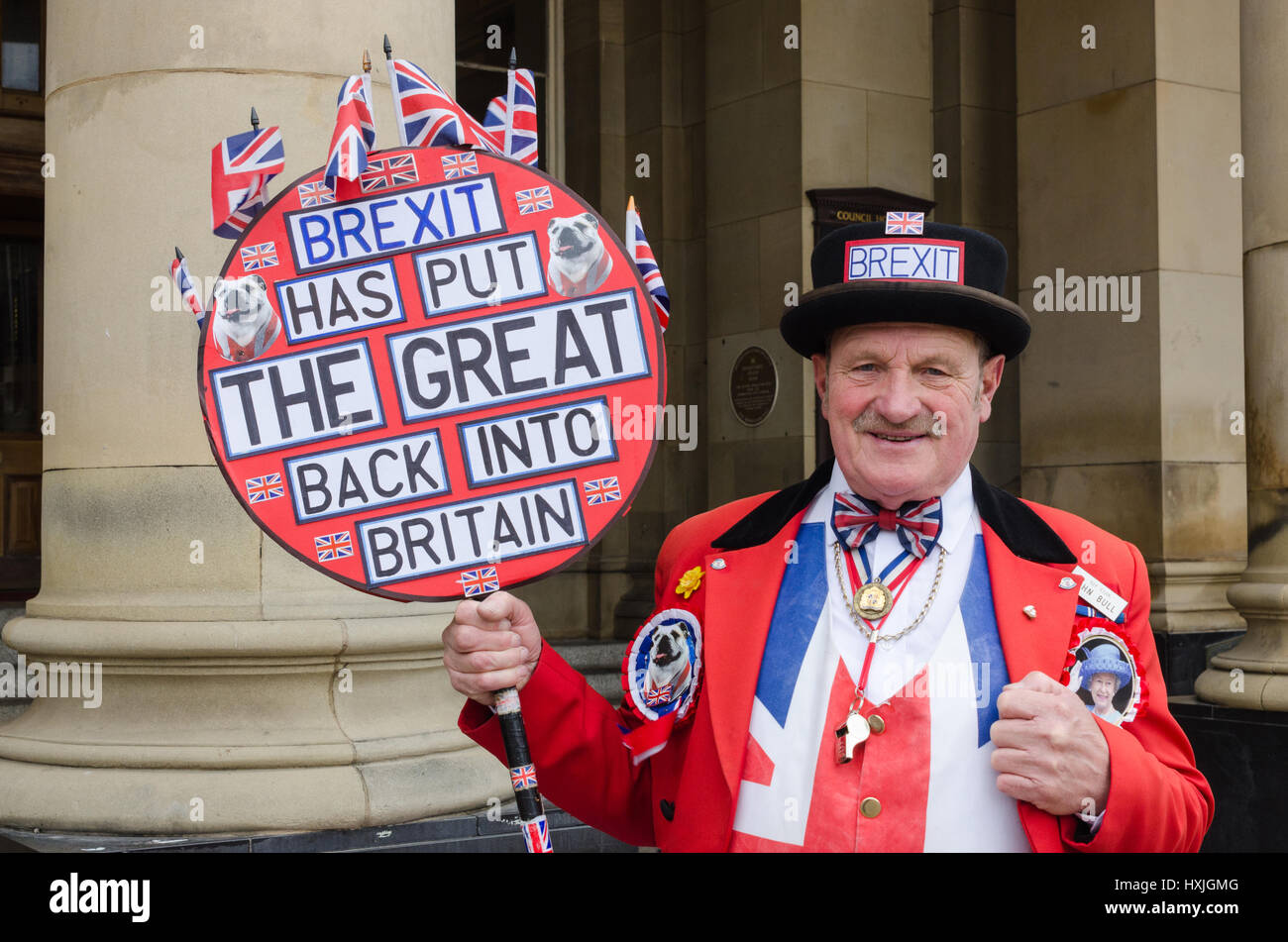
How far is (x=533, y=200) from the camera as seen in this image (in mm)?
2381

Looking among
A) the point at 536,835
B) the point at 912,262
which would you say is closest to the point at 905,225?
the point at 912,262

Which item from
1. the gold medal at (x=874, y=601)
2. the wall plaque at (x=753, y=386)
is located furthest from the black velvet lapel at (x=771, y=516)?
the wall plaque at (x=753, y=386)

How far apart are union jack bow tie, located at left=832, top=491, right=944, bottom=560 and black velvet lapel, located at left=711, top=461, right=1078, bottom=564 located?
0.12 m

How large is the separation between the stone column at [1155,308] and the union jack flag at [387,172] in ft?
25.9

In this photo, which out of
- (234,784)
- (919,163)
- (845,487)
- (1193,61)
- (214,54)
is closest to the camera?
(845,487)

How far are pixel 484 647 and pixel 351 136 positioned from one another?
2.91 feet

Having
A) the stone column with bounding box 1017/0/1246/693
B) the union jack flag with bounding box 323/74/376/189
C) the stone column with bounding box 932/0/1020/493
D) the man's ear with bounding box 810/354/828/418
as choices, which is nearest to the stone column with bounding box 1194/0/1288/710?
the stone column with bounding box 1017/0/1246/693

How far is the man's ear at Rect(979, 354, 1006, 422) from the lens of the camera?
2.48m

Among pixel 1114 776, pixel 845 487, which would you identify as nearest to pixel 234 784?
pixel 845 487

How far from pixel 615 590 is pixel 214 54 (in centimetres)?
642

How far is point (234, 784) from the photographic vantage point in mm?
4742

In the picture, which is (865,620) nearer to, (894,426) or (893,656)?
(893,656)

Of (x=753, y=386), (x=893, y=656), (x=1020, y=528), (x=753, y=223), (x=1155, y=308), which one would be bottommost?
(x=893, y=656)
